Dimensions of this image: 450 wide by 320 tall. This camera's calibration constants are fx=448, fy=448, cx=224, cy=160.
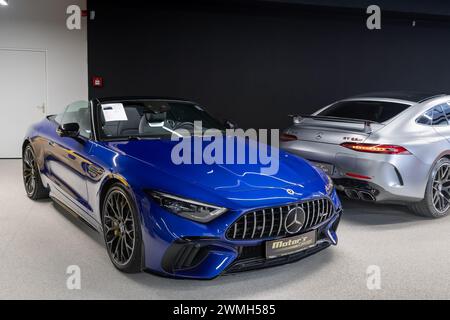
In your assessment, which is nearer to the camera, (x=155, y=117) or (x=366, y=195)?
→ (x=155, y=117)

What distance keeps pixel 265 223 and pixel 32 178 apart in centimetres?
303

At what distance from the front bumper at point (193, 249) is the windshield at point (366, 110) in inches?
91.0

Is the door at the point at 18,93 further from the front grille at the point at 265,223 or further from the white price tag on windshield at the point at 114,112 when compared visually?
the front grille at the point at 265,223

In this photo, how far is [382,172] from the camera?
12.6ft

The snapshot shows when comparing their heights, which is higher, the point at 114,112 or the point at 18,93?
the point at 18,93

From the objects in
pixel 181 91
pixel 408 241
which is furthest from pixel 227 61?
pixel 408 241

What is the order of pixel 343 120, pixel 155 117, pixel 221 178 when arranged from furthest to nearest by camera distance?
1. pixel 343 120
2. pixel 155 117
3. pixel 221 178

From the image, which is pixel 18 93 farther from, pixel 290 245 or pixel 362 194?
pixel 290 245

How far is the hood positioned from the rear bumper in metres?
0.88

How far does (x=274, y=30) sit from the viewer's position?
769cm

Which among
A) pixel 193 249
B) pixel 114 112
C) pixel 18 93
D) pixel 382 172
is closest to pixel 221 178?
pixel 193 249

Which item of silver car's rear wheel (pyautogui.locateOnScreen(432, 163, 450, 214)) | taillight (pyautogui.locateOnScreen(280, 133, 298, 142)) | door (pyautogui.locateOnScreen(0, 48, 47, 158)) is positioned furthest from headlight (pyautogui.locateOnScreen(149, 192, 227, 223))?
door (pyautogui.locateOnScreen(0, 48, 47, 158))

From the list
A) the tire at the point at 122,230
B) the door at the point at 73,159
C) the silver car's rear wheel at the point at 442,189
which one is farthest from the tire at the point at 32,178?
the silver car's rear wheel at the point at 442,189

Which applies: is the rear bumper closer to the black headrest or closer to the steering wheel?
the steering wheel
